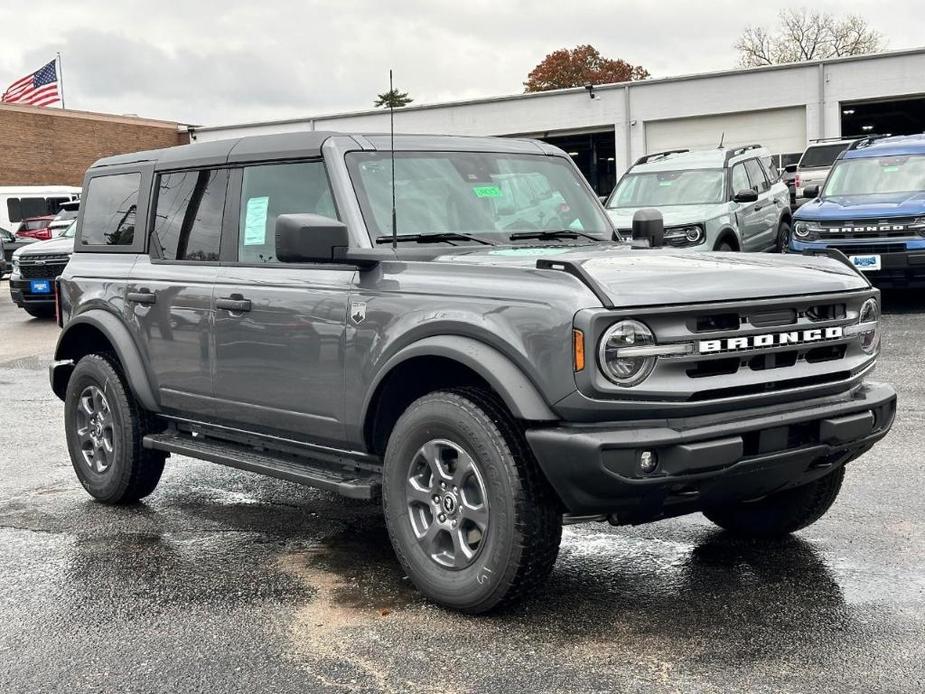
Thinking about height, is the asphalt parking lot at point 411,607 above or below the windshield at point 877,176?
below

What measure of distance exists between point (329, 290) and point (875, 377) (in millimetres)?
6322

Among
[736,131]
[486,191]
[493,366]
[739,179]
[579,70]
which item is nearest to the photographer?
[493,366]

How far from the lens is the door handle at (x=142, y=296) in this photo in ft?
19.5

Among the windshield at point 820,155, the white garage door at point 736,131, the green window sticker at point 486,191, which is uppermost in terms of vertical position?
the white garage door at point 736,131

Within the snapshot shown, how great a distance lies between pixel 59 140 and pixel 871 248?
124ft

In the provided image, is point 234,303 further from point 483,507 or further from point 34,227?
point 34,227

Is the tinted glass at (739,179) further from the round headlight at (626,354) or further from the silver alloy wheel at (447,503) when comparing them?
the round headlight at (626,354)

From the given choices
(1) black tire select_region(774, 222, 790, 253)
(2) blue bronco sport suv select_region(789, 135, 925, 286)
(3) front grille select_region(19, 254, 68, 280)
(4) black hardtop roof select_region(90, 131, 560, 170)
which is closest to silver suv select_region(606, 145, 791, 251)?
(1) black tire select_region(774, 222, 790, 253)

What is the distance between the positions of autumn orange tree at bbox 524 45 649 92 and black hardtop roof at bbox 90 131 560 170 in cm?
6643

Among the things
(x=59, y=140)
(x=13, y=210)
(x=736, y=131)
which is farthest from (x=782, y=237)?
(x=59, y=140)

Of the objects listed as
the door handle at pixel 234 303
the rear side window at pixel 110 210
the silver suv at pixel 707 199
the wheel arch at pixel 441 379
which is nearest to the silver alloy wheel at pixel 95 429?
the rear side window at pixel 110 210

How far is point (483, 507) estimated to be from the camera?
4273 millimetres

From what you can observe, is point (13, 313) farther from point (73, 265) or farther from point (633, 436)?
point (633, 436)

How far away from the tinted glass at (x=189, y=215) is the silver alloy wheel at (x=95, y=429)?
97 centimetres
